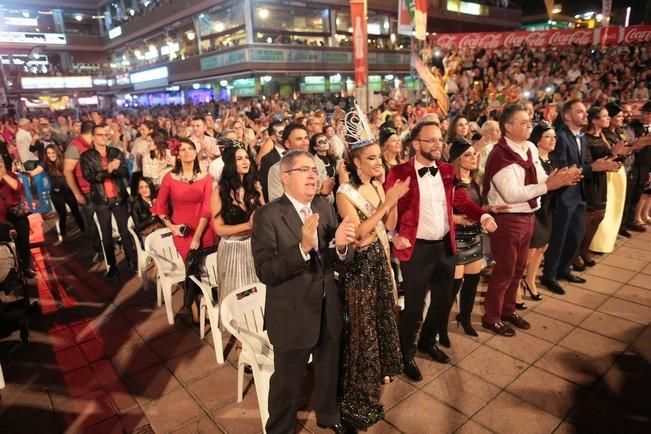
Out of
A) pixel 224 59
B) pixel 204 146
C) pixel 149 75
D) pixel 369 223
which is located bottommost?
pixel 369 223

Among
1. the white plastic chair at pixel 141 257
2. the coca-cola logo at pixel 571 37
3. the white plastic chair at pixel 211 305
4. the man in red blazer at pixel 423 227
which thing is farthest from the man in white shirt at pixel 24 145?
the coca-cola logo at pixel 571 37

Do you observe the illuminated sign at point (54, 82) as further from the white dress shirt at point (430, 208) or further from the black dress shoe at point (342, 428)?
the black dress shoe at point (342, 428)

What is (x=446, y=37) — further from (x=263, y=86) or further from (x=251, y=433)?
(x=251, y=433)

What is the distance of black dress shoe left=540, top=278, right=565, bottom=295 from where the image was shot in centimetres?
474

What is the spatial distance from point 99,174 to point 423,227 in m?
4.45

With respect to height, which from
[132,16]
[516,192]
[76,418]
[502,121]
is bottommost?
[76,418]

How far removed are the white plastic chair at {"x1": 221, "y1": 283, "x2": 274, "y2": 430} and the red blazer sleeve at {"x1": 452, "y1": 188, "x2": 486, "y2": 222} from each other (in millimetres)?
1841

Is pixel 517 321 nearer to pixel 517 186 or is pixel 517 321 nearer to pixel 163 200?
pixel 517 186

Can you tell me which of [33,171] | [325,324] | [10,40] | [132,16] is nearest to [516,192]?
[325,324]

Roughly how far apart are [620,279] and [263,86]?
22288mm

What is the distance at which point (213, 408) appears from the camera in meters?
3.17

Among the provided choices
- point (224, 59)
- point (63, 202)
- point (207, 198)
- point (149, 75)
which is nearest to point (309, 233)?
point (207, 198)

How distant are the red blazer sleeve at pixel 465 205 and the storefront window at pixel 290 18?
22533 millimetres

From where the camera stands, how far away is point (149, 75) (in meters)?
33.1
